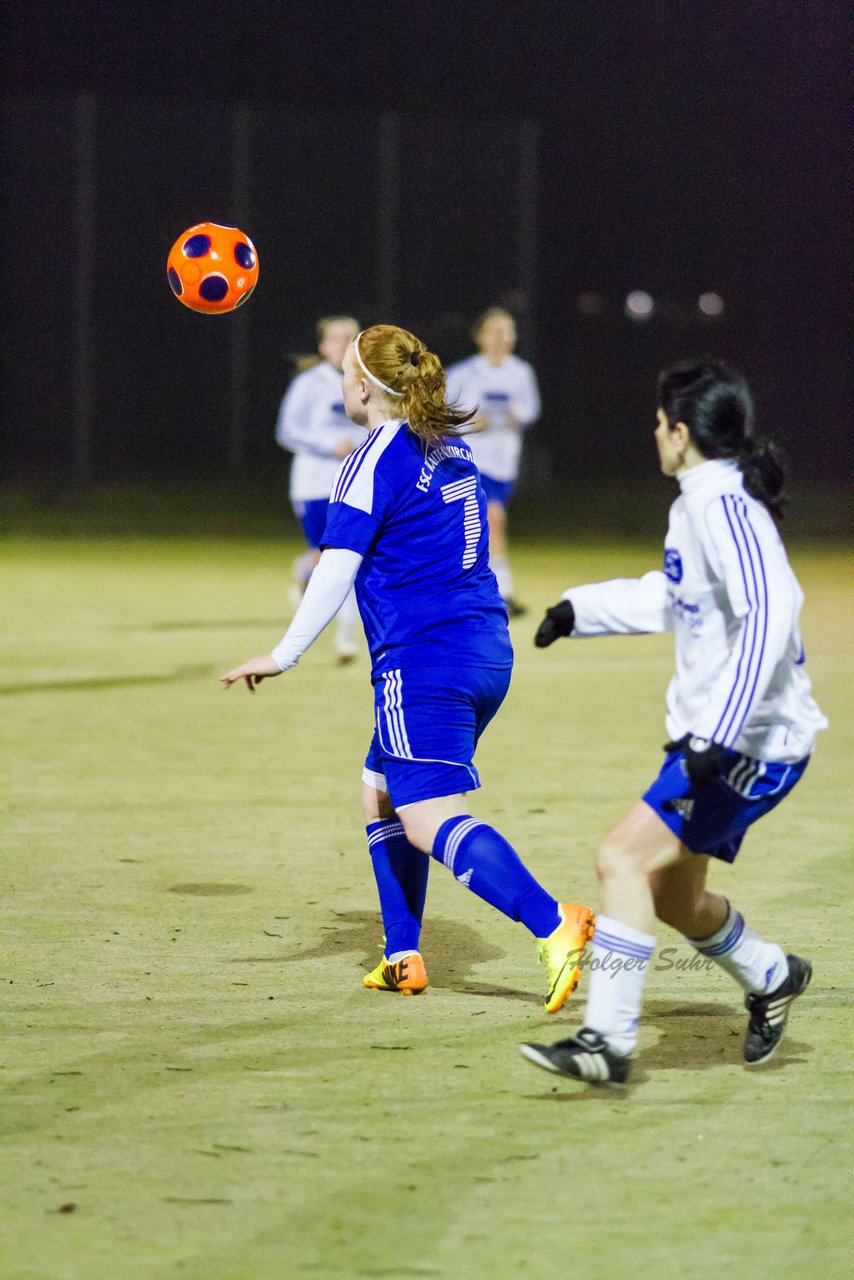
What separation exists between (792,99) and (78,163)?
12.5 m

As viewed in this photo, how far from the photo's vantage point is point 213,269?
294 inches

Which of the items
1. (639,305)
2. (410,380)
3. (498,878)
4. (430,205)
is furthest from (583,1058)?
(639,305)

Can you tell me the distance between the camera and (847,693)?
10.6m

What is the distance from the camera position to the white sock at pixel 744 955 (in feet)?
14.3

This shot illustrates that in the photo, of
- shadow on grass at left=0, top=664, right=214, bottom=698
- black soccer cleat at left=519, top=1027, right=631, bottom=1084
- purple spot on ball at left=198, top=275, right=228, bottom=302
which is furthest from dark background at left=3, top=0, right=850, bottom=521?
black soccer cleat at left=519, top=1027, right=631, bottom=1084

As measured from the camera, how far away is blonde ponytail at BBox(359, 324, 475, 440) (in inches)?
191

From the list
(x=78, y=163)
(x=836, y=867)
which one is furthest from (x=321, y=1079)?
(x=78, y=163)

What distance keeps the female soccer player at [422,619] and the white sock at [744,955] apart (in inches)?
15.7

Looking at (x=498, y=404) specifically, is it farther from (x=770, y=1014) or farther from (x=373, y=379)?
(x=770, y=1014)

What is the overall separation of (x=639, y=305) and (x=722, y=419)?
92.9 ft

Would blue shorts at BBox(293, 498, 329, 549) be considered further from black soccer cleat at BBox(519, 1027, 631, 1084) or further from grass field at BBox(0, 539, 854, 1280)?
black soccer cleat at BBox(519, 1027, 631, 1084)

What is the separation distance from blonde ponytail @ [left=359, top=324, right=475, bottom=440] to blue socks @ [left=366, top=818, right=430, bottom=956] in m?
1.11

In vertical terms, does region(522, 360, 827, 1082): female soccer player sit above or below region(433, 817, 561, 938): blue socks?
above

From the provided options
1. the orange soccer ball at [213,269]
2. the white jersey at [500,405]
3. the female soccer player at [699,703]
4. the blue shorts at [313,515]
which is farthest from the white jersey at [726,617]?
the white jersey at [500,405]
